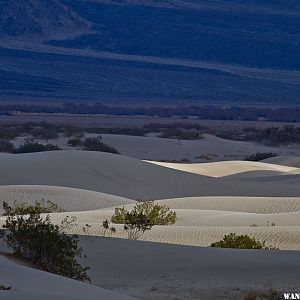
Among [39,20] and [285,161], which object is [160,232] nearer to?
[285,161]

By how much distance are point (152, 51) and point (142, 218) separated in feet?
328

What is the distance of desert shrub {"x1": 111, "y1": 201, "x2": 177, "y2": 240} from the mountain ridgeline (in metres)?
79.9

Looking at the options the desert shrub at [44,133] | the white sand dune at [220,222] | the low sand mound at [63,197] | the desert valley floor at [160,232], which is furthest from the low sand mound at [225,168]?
the desert shrub at [44,133]

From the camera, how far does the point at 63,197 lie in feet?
84.8

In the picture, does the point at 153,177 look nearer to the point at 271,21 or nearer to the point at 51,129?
the point at 51,129

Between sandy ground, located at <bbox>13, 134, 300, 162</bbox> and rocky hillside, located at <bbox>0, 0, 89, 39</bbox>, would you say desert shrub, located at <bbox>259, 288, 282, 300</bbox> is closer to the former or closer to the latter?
sandy ground, located at <bbox>13, 134, 300, 162</bbox>

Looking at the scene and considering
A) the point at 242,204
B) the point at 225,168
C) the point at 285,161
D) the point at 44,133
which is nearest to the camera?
the point at 242,204

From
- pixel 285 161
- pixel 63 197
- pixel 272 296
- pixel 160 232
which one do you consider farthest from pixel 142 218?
pixel 285 161

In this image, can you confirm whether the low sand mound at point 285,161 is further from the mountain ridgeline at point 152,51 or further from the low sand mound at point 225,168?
the mountain ridgeline at point 152,51

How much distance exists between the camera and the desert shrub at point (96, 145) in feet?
148

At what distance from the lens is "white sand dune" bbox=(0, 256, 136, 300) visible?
958 centimetres

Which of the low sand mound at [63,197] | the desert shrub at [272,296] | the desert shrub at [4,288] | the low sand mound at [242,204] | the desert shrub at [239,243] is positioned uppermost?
the desert shrub at [4,288]

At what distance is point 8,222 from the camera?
46.4ft

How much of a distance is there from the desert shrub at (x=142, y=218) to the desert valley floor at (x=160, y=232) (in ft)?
0.62
